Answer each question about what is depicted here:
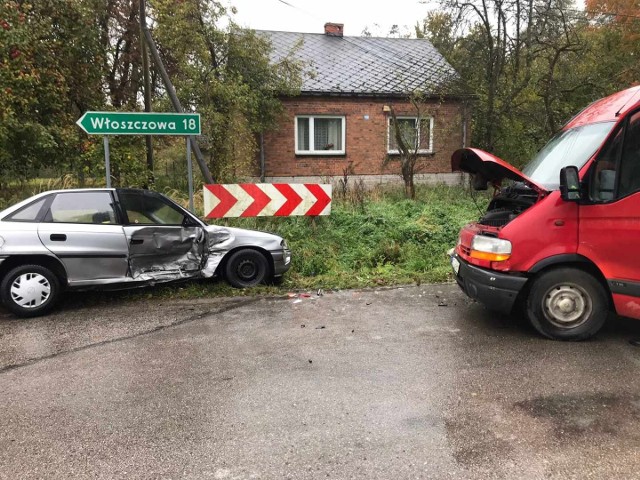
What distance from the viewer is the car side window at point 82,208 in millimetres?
5773

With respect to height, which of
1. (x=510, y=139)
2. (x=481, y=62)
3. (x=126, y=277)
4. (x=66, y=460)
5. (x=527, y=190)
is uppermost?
(x=481, y=62)

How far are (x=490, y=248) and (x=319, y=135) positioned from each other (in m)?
13.5

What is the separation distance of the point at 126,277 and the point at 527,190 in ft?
16.3

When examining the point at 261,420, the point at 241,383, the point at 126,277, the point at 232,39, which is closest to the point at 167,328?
the point at 126,277

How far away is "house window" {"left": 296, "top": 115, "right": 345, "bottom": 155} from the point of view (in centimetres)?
1719

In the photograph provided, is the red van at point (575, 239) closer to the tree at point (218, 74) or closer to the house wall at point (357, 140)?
the tree at point (218, 74)

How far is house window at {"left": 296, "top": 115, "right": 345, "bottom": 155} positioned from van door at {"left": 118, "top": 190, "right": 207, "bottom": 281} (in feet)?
36.8

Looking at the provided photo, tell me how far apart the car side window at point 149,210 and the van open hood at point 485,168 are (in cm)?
378

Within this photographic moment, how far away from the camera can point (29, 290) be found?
18.2ft

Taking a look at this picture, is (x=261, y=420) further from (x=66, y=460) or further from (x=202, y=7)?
(x=202, y=7)

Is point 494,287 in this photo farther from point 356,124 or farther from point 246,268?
point 356,124

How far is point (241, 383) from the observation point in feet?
12.6

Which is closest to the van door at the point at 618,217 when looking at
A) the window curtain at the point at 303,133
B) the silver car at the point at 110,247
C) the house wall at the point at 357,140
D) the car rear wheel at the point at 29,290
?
the silver car at the point at 110,247

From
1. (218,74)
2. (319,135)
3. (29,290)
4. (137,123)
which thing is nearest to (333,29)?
(319,135)
